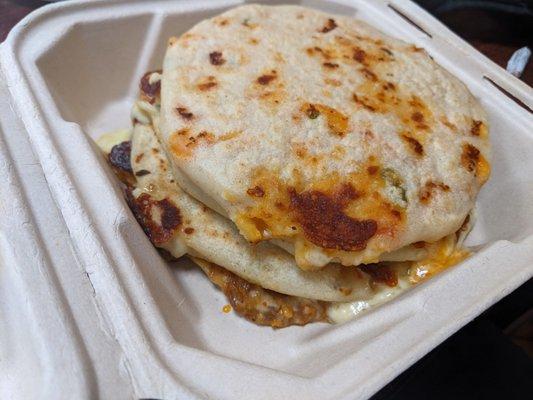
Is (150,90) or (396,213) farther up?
(396,213)

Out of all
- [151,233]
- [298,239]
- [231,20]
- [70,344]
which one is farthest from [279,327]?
[231,20]

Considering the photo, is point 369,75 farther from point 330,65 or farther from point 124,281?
point 124,281

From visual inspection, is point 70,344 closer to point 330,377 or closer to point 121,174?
point 330,377

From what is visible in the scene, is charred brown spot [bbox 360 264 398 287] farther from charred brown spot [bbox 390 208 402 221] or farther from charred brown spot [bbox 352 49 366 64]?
charred brown spot [bbox 352 49 366 64]

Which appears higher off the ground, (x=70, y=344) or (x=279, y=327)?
(x=70, y=344)

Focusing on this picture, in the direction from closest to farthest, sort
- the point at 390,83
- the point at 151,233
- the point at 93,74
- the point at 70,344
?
the point at 70,344 → the point at 151,233 → the point at 390,83 → the point at 93,74

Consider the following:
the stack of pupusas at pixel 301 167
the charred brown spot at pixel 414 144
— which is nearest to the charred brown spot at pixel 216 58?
the stack of pupusas at pixel 301 167

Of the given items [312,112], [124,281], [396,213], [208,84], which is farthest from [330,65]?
[124,281]
